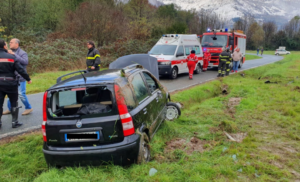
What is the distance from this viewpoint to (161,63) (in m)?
12.4

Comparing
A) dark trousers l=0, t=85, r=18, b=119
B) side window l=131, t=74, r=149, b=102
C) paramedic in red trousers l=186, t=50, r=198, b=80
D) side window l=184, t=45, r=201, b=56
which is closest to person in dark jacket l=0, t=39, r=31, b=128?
dark trousers l=0, t=85, r=18, b=119

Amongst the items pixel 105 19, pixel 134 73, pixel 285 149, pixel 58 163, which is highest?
pixel 105 19

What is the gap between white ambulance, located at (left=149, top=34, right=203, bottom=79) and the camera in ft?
40.6

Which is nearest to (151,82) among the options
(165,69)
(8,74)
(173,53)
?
(8,74)

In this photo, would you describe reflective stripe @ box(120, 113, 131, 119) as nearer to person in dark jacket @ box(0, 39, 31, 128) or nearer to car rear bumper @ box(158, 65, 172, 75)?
person in dark jacket @ box(0, 39, 31, 128)

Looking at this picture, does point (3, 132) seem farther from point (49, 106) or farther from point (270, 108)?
point (270, 108)

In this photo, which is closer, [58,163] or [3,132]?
[58,163]

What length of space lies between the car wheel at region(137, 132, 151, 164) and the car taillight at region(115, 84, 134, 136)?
0.27 meters

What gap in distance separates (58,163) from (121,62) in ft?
14.4

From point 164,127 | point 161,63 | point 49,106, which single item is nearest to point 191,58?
point 161,63

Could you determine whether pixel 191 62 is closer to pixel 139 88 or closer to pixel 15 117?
pixel 139 88

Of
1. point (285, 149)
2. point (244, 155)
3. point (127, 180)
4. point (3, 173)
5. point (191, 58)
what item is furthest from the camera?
point (191, 58)

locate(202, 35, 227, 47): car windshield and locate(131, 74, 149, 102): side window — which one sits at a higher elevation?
locate(202, 35, 227, 47): car windshield

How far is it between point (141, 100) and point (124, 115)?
744mm
